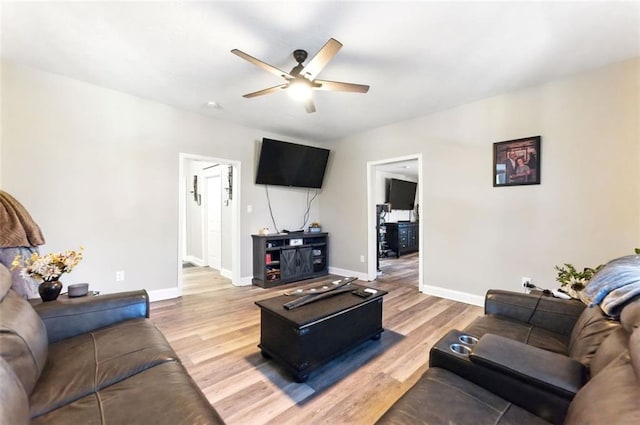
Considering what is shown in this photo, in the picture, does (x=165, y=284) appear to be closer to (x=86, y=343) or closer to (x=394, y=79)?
(x=86, y=343)

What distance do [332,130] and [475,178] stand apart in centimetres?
232

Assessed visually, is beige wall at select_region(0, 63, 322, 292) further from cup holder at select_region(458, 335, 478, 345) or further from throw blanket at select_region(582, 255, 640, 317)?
throw blanket at select_region(582, 255, 640, 317)

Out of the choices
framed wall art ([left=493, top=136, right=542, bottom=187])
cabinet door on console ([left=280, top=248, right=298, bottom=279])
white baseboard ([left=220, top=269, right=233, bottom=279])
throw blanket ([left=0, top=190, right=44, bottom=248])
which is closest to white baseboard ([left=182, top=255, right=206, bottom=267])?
white baseboard ([left=220, top=269, right=233, bottom=279])

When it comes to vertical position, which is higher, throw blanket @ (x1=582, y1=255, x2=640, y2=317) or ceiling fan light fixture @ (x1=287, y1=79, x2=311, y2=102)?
ceiling fan light fixture @ (x1=287, y1=79, x2=311, y2=102)

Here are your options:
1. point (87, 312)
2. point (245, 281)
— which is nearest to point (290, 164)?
point (245, 281)

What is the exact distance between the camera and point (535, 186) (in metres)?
2.97

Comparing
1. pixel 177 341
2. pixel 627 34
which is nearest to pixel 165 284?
pixel 177 341

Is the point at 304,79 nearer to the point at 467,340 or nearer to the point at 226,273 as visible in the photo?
the point at 467,340

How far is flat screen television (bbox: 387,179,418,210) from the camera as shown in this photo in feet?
23.9

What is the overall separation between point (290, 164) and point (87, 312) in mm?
3481

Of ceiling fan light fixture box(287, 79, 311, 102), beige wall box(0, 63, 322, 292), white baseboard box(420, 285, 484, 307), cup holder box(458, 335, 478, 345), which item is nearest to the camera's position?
cup holder box(458, 335, 478, 345)

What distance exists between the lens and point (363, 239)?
4645mm

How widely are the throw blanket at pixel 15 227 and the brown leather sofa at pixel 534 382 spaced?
2.98m

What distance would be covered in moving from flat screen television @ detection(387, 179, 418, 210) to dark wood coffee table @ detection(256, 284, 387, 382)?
5297mm
